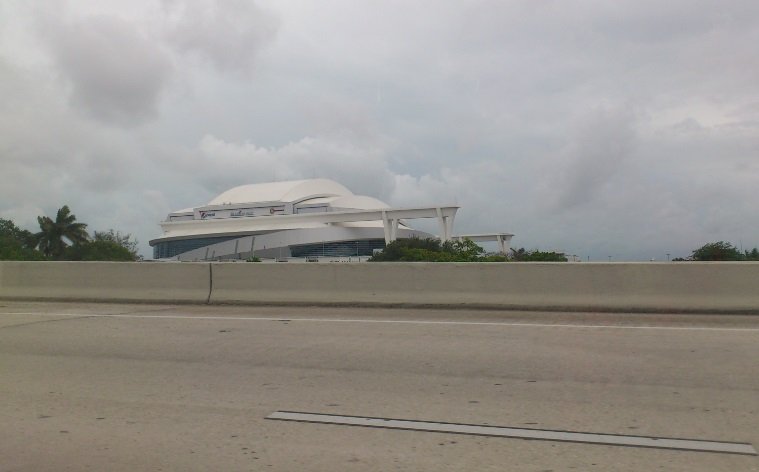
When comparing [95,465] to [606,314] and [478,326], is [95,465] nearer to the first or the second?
[478,326]

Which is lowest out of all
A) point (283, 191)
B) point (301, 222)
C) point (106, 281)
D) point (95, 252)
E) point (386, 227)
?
point (106, 281)

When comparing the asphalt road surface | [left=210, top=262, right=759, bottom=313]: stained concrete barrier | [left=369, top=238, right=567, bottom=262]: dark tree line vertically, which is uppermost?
[left=369, top=238, right=567, bottom=262]: dark tree line

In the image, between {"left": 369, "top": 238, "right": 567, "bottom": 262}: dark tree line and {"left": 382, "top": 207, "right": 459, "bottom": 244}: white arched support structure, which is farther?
{"left": 382, "top": 207, "right": 459, "bottom": 244}: white arched support structure

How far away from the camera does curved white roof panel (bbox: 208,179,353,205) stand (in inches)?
4368

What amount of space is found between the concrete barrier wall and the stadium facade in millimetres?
75955

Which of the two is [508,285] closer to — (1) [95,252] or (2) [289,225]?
(1) [95,252]

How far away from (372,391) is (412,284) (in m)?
7.08

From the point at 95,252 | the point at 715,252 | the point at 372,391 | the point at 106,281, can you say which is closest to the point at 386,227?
the point at 95,252

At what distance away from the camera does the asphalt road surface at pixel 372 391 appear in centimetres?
509

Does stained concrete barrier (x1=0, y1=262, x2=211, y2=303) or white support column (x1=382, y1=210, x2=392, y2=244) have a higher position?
white support column (x1=382, y1=210, x2=392, y2=244)

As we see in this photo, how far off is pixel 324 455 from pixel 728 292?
32.3 ft

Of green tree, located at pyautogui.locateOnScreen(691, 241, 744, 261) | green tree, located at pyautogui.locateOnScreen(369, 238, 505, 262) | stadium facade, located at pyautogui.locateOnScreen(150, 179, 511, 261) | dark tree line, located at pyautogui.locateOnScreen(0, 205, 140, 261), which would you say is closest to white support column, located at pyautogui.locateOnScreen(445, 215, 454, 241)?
stadium facade, located at pyautogui.locateOnScreen(150, 179, 511, 261)

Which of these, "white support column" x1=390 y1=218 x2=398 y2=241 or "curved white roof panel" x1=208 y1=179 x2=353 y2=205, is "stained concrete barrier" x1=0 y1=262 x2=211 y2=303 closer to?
"white support column" x1=390 y1=218 x2=398 y2=241

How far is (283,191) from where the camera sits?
112m
